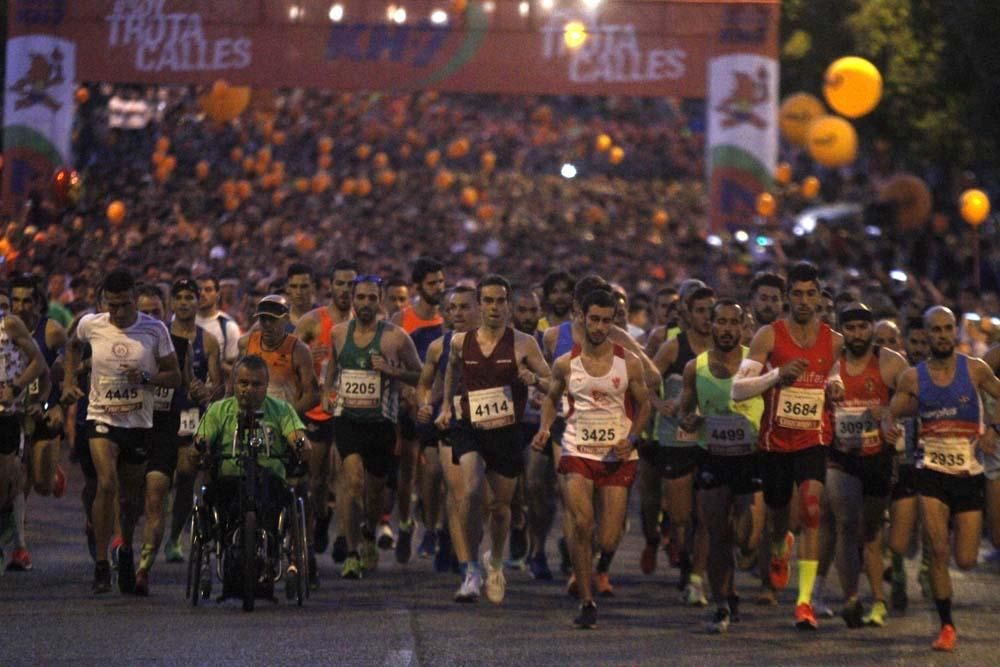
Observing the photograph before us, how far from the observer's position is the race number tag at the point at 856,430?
12891 mm

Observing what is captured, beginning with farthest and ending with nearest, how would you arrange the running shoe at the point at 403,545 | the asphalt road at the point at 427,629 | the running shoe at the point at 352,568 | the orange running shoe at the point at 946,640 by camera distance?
the running shoe at the point at 403,545 → the running shoe at the point at 352,568 → the orange running shoe at the point at 946,640 → the asphalt road at the point at 427,629

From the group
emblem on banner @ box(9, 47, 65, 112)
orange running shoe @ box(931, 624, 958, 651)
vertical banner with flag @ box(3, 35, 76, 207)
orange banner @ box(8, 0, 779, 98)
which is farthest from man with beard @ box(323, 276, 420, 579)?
orange banner @ box(8, 0, 779, 98)

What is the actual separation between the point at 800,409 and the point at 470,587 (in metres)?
2.41

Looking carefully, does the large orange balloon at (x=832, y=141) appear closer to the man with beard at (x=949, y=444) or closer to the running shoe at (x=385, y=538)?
the running shoe at (x=385, y=538)

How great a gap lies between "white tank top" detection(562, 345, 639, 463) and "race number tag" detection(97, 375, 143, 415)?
2.77 meters

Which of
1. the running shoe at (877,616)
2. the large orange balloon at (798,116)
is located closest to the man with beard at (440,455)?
the running shoe at (877,616)

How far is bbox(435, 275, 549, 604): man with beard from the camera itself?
13.9 meters

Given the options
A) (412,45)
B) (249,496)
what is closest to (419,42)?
(412,45)

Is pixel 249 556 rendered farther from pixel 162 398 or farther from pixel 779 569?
pixel 779 569

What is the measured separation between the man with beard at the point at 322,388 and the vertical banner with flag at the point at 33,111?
15796mm

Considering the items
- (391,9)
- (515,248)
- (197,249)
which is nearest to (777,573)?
(197,249)

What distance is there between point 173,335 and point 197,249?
51.9ft

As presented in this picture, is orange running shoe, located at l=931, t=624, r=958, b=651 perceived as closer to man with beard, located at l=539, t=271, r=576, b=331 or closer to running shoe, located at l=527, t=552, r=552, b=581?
running shoe, located at l=527, t=552, r=552, b=581

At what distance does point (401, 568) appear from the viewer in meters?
15.7
